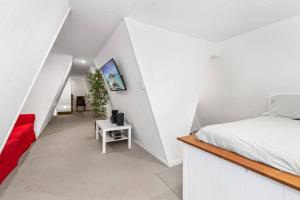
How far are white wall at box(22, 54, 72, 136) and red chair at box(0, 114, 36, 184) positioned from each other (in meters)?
0.46

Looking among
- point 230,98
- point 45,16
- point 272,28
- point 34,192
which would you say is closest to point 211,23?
point 272,28

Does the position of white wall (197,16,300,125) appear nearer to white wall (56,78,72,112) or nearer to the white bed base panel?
the white bed base panel

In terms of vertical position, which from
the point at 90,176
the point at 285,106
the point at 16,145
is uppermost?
the point at 285,106

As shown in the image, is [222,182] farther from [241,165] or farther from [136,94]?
[136,94]

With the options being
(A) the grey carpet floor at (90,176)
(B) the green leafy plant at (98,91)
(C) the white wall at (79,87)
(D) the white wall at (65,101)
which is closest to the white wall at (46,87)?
(B) the green leafy plant at (98,91)

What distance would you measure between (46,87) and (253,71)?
192 inches

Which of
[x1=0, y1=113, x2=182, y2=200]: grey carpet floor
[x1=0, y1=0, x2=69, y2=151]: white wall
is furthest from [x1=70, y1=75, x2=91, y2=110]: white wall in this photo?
[x1=0, y1=0, x2=69, y2=151]: white wall

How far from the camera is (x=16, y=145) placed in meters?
2.35

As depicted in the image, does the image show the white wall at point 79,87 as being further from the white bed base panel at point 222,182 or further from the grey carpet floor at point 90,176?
the white bed base panel at point 222,182

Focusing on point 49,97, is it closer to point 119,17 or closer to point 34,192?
point 34,192

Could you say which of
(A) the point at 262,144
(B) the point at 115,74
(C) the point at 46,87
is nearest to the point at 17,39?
(A) the point at 262,144

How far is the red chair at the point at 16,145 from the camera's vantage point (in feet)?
6.52

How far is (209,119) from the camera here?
3898 millimetres

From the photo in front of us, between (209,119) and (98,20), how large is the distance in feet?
11.0
